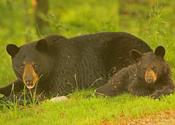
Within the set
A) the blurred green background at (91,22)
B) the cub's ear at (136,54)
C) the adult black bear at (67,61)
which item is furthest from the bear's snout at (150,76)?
the blurred green background at (91,22)

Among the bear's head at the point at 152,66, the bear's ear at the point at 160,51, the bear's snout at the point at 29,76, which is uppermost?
the bear's ear at the point at 160,51

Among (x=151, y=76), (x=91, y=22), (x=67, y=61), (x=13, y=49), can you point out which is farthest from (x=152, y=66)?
(x=91, y=22)

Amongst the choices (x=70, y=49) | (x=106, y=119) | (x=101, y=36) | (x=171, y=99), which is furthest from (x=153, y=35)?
(x=106, y=119)

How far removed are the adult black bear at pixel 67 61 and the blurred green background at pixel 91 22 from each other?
3.09 feet

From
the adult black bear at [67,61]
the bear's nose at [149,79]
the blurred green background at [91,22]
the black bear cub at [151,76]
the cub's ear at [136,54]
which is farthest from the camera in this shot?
the blurred green background at [91,22]

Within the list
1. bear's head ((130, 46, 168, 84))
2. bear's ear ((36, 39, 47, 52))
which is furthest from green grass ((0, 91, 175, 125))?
bear's ear ((36, 39, 47, 52))

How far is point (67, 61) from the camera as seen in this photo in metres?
6.65

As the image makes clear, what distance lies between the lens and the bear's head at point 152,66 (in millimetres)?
5121

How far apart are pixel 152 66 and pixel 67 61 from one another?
6.48 ft

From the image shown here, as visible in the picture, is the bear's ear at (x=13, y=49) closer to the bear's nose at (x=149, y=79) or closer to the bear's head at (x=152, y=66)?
the bear's head at (x=152, y=66)

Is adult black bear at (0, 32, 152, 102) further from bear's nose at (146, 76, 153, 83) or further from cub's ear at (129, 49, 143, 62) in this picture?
bear's nose at (146, 76, 153, 83)

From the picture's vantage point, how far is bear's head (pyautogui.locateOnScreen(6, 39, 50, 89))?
19.5 feet

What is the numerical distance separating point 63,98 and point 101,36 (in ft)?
5.72

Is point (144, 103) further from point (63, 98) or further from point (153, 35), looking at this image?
point (153, 35)
